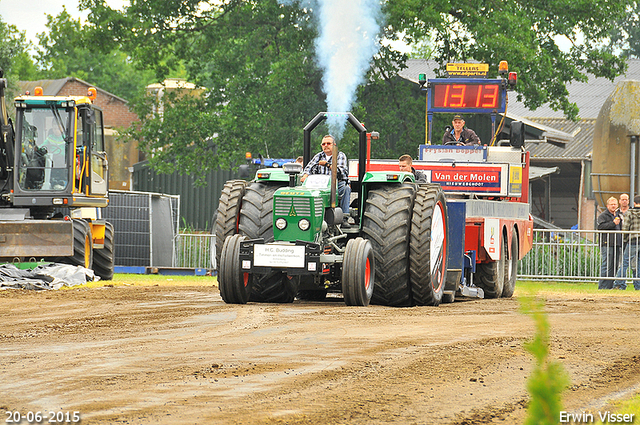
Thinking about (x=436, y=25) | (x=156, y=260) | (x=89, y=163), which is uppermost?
(x=436, y=25)

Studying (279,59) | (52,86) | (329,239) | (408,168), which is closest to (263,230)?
(329,239)

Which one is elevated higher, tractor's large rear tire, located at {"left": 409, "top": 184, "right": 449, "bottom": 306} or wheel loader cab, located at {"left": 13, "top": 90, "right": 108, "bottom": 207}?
wheel loader cab, located at {"left": 13, "top": 90, "right": 108, "bottom": 207}

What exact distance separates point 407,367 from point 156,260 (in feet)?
61.0

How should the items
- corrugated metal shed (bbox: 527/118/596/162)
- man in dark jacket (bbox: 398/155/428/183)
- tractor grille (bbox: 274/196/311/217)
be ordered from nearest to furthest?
tractor grille (bbox: 274/196/311/217), man in dark jacket (bbox: 398/155/428/183), corrugated metal shed (bbox: 527/118/596/162)

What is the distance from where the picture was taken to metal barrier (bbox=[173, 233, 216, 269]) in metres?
24.5

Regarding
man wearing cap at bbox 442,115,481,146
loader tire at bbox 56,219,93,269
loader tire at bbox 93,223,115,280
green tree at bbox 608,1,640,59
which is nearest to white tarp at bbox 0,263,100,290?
loader tire at bbox 56,219,93,269

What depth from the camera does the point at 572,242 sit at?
66.1ft

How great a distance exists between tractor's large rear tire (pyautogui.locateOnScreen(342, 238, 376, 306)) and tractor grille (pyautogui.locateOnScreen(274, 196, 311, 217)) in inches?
24.1

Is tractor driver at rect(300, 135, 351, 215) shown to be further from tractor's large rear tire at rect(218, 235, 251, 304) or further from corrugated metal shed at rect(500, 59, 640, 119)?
corrugated metal shed at rect(500, 59, 640, 119)

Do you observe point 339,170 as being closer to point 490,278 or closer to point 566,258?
point 490,278

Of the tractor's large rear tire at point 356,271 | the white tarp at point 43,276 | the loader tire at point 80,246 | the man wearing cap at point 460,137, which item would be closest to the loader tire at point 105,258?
the loader tire at point 80,246

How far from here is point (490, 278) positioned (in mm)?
14664

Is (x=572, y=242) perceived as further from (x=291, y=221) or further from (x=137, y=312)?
(x=137, y=312)

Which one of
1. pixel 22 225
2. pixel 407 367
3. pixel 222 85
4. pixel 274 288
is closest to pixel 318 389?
pixel 407 367
